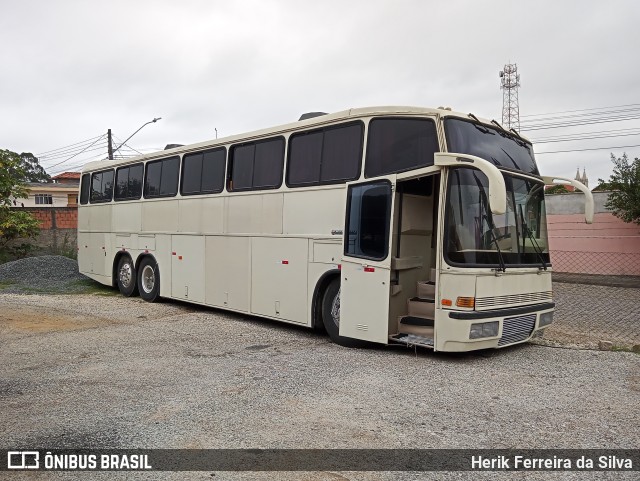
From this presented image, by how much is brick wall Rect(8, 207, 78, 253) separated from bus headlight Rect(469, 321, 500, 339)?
19.0 meters

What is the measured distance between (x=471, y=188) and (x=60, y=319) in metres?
8.18

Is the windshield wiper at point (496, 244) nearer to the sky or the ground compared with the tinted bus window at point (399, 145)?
nearer to the ground

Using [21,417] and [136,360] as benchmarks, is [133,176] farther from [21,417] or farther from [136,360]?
[21,417]

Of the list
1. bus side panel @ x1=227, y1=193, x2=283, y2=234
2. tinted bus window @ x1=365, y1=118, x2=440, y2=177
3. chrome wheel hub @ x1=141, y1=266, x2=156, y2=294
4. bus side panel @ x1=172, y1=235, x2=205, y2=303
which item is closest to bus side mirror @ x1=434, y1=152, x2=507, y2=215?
tinted bus window @ x1=365, y1=118, x2=440, y2=177

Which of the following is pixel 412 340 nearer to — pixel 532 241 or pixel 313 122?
pixel 532 241

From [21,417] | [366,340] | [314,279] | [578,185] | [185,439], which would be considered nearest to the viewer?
[185,439]

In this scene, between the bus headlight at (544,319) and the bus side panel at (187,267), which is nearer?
the bus headlight at (544,319)

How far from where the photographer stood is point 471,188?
7312 millimetres

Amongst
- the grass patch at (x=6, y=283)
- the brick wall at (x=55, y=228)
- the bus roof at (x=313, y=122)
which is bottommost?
the grass patch at (x=6, y=283)

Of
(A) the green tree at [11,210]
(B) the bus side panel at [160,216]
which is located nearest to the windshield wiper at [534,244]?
(B) the bus side panel at [160,216]

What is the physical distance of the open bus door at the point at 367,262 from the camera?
305 inches

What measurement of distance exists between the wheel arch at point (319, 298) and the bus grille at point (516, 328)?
2.65m

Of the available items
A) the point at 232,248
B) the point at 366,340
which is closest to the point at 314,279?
the point at 366,340

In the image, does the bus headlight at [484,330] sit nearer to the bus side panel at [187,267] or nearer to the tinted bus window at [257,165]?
the tinted bus window at [257,165]
